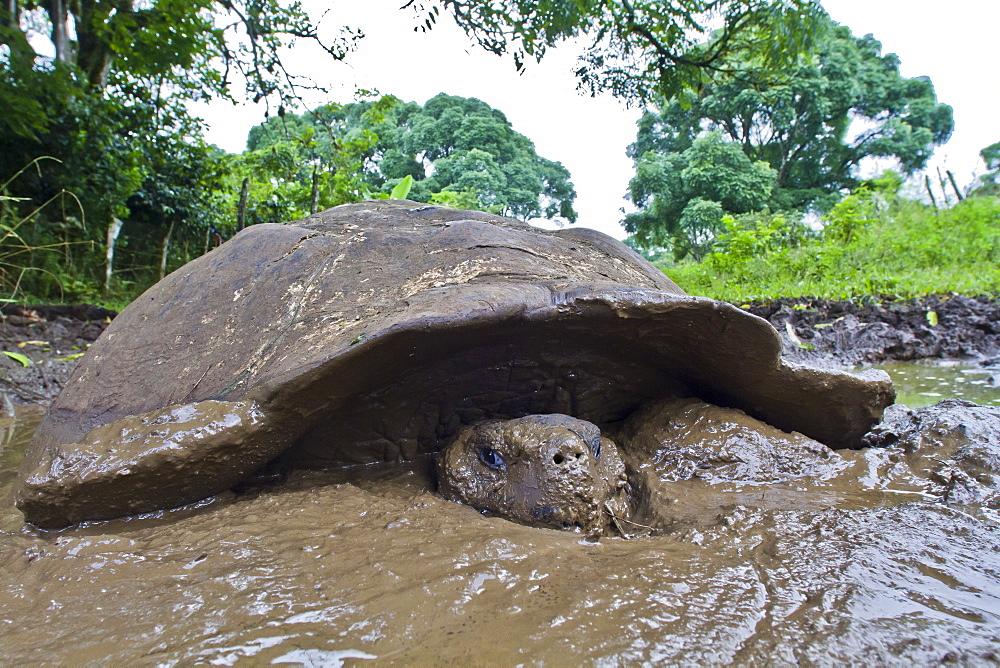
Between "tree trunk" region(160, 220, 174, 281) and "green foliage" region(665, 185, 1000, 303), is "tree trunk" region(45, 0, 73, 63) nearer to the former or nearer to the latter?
"tree trunk" region(160, 220, 174, 281)

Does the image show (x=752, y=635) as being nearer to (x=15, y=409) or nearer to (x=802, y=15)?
(x=802, y=15)

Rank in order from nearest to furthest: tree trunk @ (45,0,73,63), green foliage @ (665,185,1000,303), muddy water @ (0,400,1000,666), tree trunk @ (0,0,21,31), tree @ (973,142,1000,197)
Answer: muddy water @ (0,400,1000,666)
tree trunk @ (0,0,21,31)
tree trunk @ (45,0,73,63)
green foliage @ (665,185,1000,303)
tree @ (973,142,1000,197)

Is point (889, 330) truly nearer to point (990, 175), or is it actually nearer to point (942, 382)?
point (942, 382)

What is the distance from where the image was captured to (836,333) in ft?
17.8

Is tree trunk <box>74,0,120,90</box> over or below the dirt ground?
over

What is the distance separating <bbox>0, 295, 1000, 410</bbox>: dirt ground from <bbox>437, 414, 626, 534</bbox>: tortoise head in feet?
12.8

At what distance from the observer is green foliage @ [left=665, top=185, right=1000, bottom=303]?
6.55 m

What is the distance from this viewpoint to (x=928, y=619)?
0.83m

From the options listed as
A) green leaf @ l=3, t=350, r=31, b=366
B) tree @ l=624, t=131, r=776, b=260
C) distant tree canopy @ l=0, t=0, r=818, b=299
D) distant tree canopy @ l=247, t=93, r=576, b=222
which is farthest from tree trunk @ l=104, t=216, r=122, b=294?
tree @ l=624, t=131, r=776, b=260

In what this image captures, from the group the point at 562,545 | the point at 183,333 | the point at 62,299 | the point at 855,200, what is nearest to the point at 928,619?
the point at 562,545

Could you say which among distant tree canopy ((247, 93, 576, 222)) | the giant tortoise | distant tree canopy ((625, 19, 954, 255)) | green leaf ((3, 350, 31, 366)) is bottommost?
the giant tortoise

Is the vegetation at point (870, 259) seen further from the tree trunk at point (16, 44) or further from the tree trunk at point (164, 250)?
the tree trunk at point (16, 44)

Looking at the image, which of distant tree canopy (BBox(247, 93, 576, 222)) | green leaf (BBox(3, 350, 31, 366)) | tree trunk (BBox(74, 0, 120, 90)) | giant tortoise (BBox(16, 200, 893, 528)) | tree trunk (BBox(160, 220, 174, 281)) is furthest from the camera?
distant tree canopy (BBox(247, 93, 576, 222))

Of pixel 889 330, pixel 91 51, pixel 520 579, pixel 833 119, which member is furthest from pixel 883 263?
pixel 833 119
